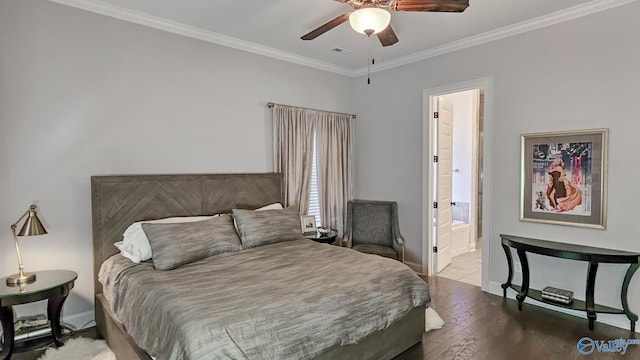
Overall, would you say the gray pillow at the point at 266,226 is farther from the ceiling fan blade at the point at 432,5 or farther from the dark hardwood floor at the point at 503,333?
the ceiling fan blade at the point at 432,5

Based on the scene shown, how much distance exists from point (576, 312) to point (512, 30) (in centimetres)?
301

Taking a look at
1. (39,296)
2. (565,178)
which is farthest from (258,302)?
(565,178)

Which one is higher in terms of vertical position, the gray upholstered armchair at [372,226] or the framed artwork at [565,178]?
the framed artwork at [565,178]

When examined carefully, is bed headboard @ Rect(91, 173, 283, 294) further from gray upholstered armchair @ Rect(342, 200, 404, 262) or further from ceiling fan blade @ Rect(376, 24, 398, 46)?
ceiling fan blade @ Rect(376, 24, 398, 46)

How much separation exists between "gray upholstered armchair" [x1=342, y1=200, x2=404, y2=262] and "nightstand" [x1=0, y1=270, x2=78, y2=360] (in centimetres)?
322

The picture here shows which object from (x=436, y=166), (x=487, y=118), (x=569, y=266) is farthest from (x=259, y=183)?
(x=569, y=266)

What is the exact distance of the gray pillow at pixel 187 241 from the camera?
9.31ft

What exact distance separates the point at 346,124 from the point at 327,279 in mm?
3308

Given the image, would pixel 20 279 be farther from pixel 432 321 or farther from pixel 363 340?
pixel 432 321

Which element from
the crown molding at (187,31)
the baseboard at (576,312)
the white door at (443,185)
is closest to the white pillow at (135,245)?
the crown molding at (187,31)

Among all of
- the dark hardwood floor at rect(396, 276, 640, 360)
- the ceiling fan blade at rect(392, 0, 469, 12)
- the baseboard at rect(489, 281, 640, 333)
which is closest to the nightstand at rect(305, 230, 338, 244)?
the dark hardwood floor at rect(396, 276, 640, 360)

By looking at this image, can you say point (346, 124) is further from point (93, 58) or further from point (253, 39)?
point (93, 58)

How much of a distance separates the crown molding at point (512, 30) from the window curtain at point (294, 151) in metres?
1.50

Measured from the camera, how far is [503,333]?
3125 millimetres
